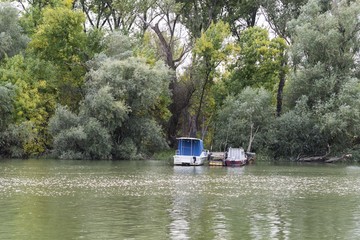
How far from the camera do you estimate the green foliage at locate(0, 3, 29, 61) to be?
68881mm

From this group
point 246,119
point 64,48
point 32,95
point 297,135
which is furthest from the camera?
point 64,48

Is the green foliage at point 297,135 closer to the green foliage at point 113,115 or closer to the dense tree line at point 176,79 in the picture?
the dense tree line at point 176,79

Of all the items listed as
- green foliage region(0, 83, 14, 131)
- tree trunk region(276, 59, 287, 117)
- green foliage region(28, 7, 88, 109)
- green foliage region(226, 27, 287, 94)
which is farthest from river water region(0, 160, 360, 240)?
tree trunk region(276, 59, 287, 117)

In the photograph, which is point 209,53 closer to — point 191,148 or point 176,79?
point 176,79

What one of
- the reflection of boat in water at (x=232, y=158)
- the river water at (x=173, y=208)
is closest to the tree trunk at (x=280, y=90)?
the reflection of boat in water at (x=232, y=158)

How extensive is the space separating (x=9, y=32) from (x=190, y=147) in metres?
25.0

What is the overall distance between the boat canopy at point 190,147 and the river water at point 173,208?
2631 centimetres

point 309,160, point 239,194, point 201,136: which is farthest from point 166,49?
point 239,194

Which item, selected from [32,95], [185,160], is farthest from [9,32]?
[185,160]

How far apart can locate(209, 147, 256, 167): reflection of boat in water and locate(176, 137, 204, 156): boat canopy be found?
6.27 ft

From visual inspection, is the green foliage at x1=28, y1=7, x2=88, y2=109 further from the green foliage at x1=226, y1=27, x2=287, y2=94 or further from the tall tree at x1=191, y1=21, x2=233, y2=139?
the green foliage at x1=226, y1=27, x2=287, y2=94

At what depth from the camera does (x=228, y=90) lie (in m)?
77.5

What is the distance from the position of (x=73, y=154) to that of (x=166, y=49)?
2282cm

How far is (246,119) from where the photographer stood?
7119 cm
